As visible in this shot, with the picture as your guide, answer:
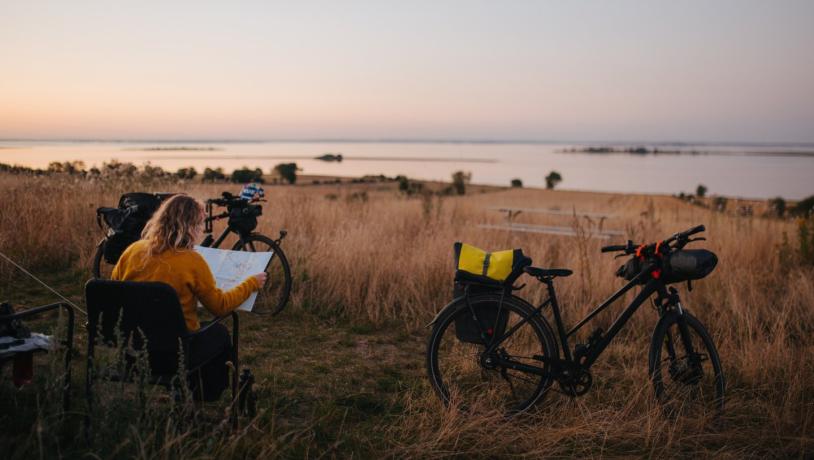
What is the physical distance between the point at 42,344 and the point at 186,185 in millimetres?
8374

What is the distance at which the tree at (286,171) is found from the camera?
24.0 m

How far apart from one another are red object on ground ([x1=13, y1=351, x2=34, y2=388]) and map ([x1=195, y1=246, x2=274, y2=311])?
1.03 m

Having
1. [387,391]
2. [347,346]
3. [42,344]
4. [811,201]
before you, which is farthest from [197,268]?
[811,201]

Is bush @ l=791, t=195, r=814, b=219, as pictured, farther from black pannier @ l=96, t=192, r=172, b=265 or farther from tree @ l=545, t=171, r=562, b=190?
tree @ l=545, t=171, r=562, b=190

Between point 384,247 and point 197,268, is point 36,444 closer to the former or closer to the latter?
point 197,268

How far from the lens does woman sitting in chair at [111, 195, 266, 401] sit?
2803mm

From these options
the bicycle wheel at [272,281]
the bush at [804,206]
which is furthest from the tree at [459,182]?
the bicycle wheel at [272,281]

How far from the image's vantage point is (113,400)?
2.59 meters

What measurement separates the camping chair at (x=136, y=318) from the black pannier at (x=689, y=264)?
96.9 inches

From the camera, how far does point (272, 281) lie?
6.54 meters

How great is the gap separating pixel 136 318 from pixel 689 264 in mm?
2723

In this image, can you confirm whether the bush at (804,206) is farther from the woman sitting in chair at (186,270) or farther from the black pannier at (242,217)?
the woman sitting in chair at (186,270)

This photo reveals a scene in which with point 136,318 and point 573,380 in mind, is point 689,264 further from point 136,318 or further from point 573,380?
point 136,318

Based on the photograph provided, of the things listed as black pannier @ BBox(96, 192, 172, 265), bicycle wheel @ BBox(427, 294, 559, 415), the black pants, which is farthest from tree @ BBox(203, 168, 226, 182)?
the black pants
